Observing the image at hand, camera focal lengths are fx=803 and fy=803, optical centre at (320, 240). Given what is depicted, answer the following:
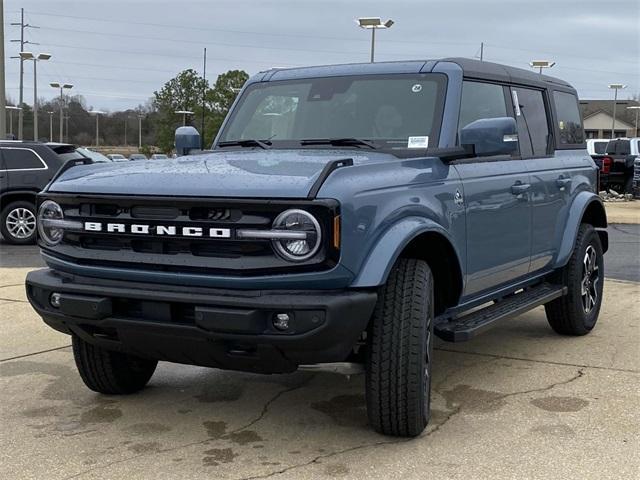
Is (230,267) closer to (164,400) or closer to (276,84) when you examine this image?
(164,400)

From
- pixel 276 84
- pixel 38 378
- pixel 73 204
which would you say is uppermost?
pixel 276 84

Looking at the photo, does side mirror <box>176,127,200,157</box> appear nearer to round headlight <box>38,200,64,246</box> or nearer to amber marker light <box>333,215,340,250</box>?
round headlight <box>38,200,64,246</box>

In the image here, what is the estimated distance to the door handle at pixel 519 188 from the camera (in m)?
5.05

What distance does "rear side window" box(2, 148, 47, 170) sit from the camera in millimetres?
12562

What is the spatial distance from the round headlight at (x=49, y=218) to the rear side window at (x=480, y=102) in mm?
2321

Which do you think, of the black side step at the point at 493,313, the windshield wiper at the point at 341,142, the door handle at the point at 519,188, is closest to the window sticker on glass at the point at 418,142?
the windshield wiper at the point at 341,142

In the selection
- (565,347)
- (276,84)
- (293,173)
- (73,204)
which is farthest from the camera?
(565,347)

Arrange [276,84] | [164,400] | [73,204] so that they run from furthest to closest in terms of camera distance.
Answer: [276,84], [164,400], [73,204]

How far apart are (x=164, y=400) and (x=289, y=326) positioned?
1564mm

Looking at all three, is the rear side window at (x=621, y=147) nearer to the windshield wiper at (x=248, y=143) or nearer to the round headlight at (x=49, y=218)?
the windshield wiper at (x=248, y=143)

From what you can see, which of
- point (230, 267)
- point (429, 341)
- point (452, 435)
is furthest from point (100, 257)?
point (452, 435)

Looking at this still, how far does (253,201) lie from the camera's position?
3441 millimetres

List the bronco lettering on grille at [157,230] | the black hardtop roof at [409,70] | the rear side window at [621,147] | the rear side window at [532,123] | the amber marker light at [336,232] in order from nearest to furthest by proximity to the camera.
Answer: the amber marker light at [336,232]
the bronco lettering on grille at [157,230]
the black hardtop roof at [409,70]
the rear side window at [532,123]
the rear side window at [621,147]

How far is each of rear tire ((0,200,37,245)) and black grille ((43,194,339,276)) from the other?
30.9ft
